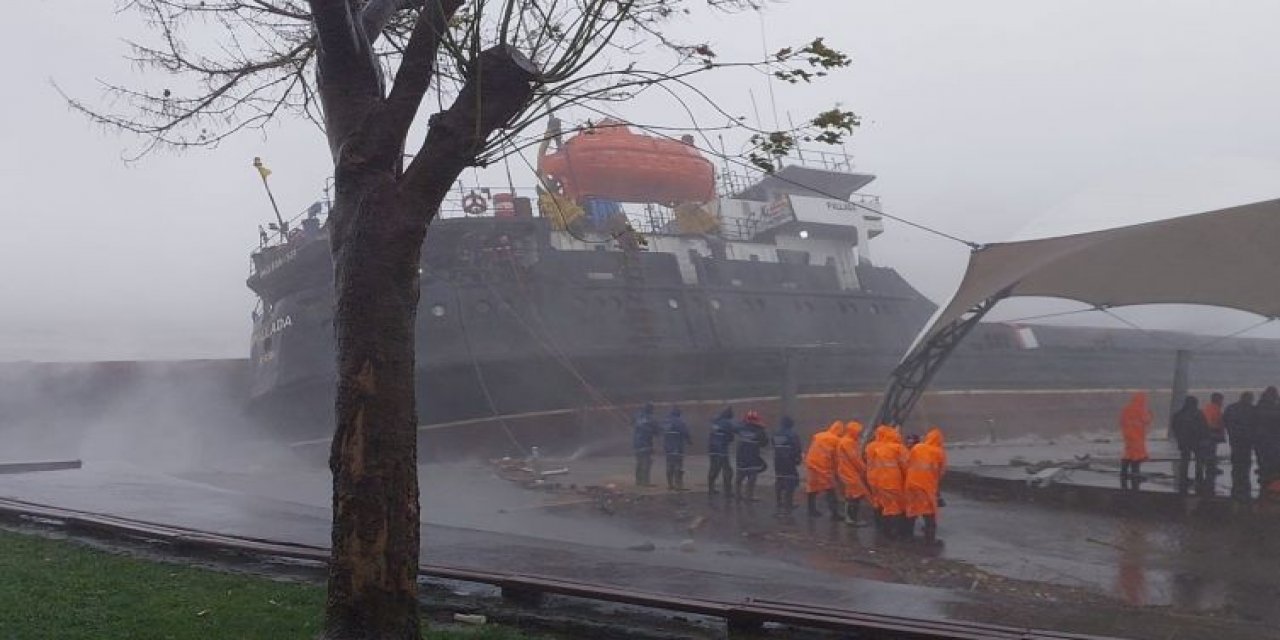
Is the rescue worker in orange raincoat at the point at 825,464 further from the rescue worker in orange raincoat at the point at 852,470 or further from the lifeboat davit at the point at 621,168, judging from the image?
the lifeboat davit at the point at 621,168

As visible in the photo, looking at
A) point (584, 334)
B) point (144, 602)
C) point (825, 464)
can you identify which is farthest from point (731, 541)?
point (584, 334)

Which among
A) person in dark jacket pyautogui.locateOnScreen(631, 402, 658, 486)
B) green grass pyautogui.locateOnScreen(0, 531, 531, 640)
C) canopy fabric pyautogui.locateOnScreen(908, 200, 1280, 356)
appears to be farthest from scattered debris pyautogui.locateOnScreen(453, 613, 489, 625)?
canopy fabric pyautogui.locateOnScreen(908, 200, 1280, 356)

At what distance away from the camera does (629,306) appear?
2147 centimetres

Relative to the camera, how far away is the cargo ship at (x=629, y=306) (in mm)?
19609

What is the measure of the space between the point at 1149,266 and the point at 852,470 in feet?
16.3

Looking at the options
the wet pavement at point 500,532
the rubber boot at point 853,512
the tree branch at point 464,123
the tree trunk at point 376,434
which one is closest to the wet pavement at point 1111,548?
the rubber boot at point 853,512

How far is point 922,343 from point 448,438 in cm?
908

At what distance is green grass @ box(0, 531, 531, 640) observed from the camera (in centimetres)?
470

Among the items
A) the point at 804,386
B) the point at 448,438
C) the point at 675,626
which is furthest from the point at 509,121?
the point at 804,386

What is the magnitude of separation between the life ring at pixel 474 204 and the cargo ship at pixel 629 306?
0.16 feet

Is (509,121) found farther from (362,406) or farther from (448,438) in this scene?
(448,438)

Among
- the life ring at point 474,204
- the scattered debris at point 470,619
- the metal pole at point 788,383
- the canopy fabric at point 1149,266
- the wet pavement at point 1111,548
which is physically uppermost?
the life ring at point 474,204

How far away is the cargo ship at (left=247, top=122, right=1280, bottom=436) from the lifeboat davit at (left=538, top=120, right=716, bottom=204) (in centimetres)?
4

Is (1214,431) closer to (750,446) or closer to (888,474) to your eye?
(888,474)
